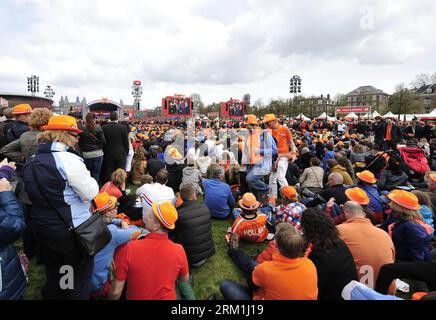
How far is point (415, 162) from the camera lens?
22.0 ft

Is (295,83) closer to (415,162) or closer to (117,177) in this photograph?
(415,162)

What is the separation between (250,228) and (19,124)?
3899mm

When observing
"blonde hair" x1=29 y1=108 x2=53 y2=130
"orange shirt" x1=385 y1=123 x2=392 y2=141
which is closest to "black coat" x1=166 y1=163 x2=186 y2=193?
"blonde hair" x1=29 y1=108 x2=53 y2=130

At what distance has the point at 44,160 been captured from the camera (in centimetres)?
201

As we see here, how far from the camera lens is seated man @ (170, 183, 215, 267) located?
3281 millimetres

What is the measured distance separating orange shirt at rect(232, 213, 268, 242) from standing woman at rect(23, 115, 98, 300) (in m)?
2.24

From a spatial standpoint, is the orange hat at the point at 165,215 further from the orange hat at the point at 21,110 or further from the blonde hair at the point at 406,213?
the orange hat at the point at 21,110

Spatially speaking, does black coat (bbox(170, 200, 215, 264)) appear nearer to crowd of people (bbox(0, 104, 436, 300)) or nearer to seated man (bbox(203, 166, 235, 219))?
crowd of people (bbox(0, 104, 436, 300))

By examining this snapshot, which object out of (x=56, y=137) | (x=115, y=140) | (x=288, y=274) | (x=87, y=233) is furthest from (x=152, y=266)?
(x=115, y=140)

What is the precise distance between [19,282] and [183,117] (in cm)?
3465

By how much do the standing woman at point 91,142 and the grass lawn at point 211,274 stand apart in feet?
7.26
